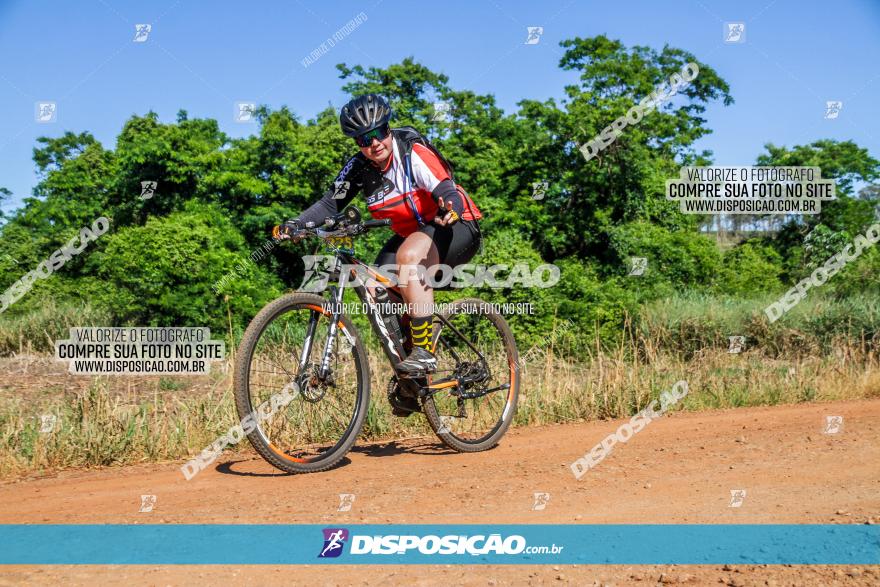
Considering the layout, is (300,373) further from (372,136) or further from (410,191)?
(372,136)

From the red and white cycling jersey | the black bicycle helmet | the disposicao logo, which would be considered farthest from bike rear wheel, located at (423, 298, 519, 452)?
the disposicao logo

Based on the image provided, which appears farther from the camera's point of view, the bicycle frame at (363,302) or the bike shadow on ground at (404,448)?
the bike shadow on ground at (404,448)

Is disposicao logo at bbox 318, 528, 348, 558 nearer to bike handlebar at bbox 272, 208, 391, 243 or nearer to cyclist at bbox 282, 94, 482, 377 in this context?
cyclist at bbox 282, 94, 482, 377

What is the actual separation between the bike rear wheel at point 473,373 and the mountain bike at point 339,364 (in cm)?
1

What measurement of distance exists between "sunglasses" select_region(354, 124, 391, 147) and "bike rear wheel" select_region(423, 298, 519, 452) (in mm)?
1485

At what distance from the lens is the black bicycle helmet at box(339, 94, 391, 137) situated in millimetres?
5004

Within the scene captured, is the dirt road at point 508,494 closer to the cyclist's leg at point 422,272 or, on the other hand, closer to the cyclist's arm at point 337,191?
the cyclist's leg at point 422,272

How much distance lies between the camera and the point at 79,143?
3147 centimetres

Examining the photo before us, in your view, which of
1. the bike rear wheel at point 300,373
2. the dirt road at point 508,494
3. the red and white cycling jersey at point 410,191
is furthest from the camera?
the red and white cycling jersey at point 410,191

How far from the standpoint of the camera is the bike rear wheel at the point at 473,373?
5.89 meters

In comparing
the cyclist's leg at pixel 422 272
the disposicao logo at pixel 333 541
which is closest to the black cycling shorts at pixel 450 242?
the cyclist's leg at pixel 422 272

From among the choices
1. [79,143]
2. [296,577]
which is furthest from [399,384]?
[79,143]

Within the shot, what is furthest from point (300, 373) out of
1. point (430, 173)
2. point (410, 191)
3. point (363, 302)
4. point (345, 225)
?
A: point (430, 173)

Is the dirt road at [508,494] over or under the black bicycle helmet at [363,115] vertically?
under
